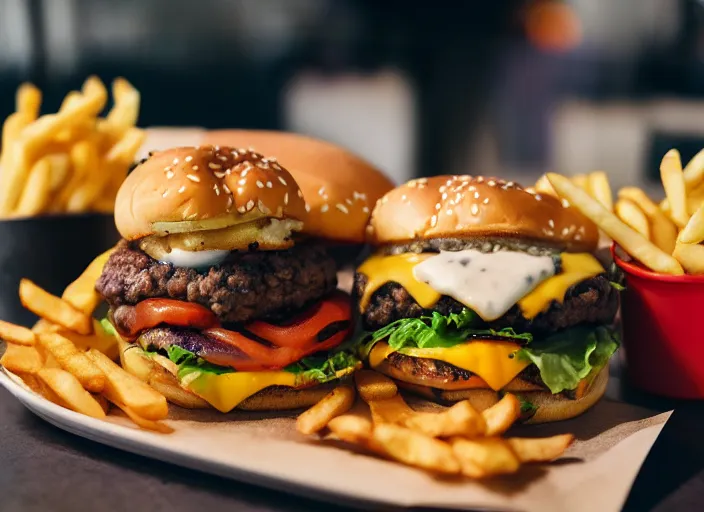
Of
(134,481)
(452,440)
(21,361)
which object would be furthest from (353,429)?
(21,361)

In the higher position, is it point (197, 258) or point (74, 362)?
point (197, 258)

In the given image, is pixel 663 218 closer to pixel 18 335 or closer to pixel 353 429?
pixel 353 429

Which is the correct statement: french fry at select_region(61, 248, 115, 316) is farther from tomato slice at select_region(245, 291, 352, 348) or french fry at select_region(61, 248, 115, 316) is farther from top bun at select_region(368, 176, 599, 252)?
top bun at select_region(368, 176, 599, 252)

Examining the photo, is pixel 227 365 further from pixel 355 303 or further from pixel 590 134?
pixel 590 134

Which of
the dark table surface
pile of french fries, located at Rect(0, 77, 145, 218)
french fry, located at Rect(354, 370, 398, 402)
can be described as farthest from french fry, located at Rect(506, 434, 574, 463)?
pile of french fries, located at Rect(0, 77, 145, 218)

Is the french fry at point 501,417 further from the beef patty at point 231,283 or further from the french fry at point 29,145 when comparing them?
the french fry at point 29,145
